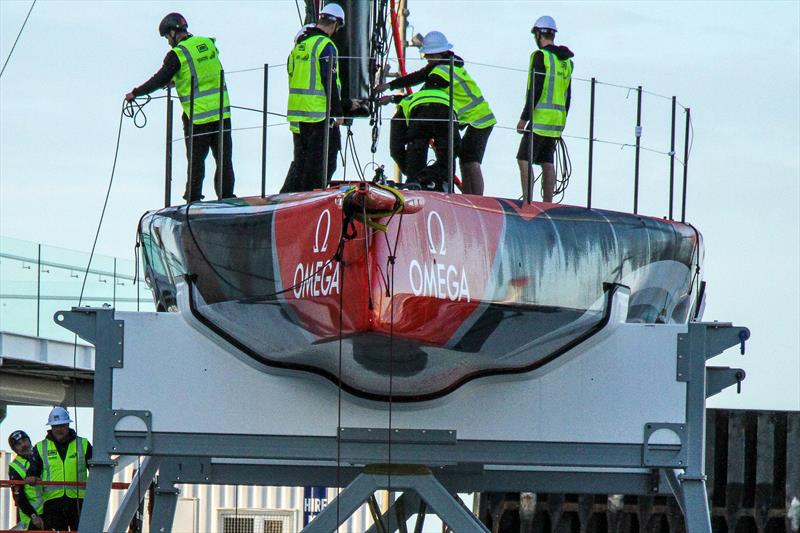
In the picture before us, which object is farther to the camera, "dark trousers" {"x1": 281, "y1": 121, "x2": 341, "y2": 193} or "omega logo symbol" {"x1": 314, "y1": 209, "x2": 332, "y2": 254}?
"dark trousers" {"x1": 281, "y1": 121, "x2": 341, "y2": 193}

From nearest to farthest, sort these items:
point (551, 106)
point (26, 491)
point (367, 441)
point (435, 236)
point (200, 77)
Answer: point (435, 236)
point (367, 441)
point (551, 106)
point (200, 77)
point (26, 491)

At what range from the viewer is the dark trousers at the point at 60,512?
14164 millimetres

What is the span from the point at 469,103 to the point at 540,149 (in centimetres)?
66

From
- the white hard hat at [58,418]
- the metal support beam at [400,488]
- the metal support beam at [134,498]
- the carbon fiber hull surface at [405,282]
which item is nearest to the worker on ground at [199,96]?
the carbon fiber hull surface at [405,282]

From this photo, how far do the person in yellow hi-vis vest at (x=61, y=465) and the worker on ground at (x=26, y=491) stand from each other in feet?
0.26

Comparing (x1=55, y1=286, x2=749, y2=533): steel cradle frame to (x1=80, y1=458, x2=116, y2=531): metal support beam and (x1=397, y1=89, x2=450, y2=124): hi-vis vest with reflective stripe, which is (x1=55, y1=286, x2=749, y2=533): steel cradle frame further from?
(x1=397, y1=89, x2=450, y2=124): hi-vis vest with reflective stripe

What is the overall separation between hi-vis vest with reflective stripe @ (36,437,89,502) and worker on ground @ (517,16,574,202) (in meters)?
4.98

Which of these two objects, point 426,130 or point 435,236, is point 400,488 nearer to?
point 435,236

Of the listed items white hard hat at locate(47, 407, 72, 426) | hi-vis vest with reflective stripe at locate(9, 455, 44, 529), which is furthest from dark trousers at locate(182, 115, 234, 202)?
hi-vis vest with reflective stripe at locate(9, 455, 44, 529)

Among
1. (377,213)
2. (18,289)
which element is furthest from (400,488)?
(18,289)

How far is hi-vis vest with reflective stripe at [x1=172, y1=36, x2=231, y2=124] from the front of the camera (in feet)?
37.0

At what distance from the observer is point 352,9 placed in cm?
1187

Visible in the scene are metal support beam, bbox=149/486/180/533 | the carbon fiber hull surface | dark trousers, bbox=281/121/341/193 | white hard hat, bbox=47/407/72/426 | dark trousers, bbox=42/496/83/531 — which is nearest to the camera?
the carbon fiber hull surface

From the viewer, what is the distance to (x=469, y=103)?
11086mm
